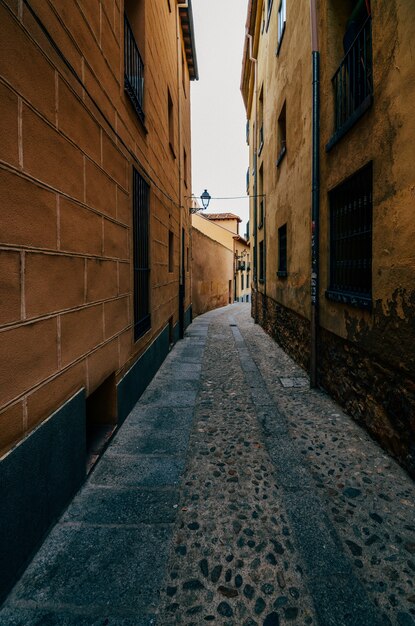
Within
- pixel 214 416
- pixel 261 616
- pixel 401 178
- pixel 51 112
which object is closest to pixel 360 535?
pixel 261 616

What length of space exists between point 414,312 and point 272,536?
2.22 m

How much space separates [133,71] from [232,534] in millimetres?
5575

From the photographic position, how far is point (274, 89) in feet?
28.8

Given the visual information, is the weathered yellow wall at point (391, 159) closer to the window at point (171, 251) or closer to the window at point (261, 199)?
the window at point (171, 251)

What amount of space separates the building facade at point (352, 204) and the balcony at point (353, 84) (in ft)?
0.06

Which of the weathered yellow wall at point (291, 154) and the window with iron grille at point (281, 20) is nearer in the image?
the weathered yellow wall at point (291, 154)

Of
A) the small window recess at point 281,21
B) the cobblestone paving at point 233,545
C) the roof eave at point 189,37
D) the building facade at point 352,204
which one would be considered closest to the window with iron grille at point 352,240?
the building facade at point 352,204

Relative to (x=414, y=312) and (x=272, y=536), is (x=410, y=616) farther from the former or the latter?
(x=414, y=312)

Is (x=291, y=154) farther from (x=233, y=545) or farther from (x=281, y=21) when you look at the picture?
(x=233, y=545)

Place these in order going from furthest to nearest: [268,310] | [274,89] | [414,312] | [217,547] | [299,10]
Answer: [268,310] → [274,89] → [299,10] → [414,312] → [217,547]

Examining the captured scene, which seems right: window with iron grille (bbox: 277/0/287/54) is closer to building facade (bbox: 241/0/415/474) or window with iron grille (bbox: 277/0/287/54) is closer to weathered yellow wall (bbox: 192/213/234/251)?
building facade (bbox: 241/0/415/474)

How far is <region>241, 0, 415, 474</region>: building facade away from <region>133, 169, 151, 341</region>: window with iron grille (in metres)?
2.80

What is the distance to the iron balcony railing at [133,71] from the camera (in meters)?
4.07

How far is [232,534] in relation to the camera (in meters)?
2.23
